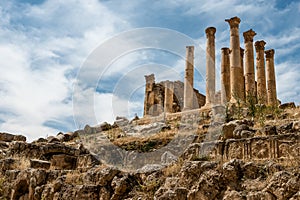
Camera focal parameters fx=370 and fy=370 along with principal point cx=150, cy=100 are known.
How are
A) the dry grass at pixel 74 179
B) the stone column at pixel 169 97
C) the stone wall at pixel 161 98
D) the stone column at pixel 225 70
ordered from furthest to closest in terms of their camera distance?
the stone wall at pixel 161 98
the stone column at pixel 169 97
the stone column at pixel 225 70
the dry grass at pixel 74 179

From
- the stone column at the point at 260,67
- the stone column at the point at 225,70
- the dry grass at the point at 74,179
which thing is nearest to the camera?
the dry grass at the point at 74,179

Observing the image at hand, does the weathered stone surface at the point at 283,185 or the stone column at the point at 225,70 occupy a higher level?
the stone column at the point at 225,70

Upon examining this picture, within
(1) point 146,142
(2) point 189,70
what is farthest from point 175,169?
(2) point 189,70

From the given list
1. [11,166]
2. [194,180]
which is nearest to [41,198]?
[11,166]

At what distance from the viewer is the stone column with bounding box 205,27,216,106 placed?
25094mm

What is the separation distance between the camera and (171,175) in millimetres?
6109

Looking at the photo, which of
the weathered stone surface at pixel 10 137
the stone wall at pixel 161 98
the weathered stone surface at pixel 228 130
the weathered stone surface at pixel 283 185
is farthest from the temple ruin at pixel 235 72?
the weathered stone surface at pixel 283 185

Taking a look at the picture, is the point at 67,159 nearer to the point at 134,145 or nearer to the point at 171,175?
the point at 171,175

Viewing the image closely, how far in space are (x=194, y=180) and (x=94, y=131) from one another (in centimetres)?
1598

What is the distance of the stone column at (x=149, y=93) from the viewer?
120 ft

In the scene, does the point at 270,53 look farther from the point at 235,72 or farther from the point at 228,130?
the point at 228,130

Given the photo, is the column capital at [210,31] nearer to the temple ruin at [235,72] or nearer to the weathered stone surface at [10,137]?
the temple ruin at [235,72]

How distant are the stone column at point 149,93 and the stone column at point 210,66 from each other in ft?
37.6

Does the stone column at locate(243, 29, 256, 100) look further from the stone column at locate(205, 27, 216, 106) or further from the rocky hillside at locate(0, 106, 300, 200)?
the rocky hillside at locate(0, 106, 300, 200)
